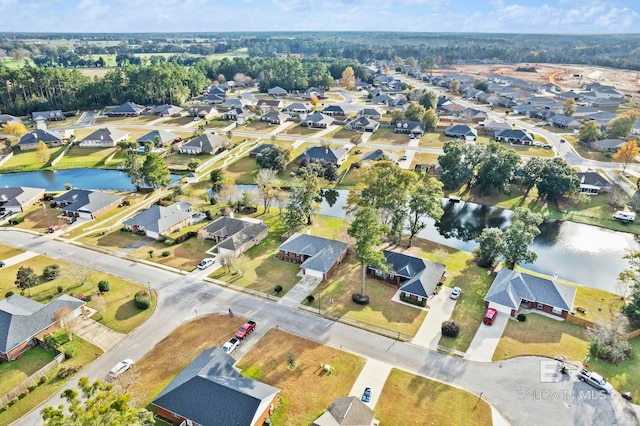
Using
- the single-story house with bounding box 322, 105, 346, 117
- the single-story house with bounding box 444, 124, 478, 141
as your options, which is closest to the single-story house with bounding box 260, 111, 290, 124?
the single-story house with bounding box 322, 105, 346, 117

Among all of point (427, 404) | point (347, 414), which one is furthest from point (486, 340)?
point (347, 414)

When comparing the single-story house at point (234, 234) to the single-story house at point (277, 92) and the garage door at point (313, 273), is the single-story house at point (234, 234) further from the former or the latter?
the single-story house at point (277, 92)

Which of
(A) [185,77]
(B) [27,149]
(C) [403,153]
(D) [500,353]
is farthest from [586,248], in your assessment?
(A) [185,77]

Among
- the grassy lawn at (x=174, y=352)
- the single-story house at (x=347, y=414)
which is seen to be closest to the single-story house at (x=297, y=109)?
the grassy lawn at (x=174, y=352)

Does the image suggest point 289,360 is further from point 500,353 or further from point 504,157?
point 504,157

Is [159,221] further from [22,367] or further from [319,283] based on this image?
[319,283]
